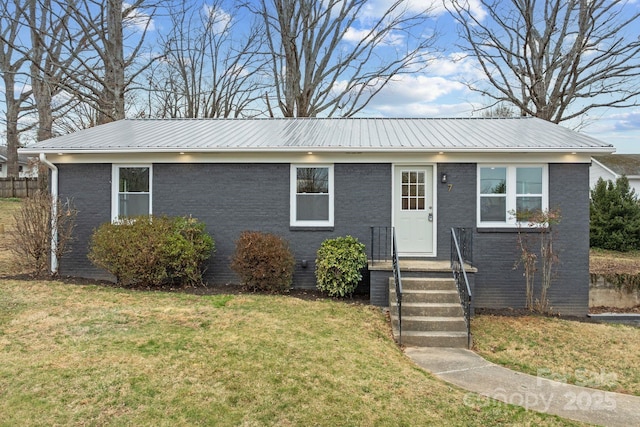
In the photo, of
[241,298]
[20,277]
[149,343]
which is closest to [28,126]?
[20,277]

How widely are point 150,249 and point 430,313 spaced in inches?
211

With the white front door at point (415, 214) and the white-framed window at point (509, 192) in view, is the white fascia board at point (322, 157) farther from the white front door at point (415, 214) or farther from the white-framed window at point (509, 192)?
the white front door at point (415, 214)

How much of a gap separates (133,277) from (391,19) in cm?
1938

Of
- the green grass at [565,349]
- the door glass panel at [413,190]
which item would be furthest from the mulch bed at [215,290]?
the green grass at [565,349]

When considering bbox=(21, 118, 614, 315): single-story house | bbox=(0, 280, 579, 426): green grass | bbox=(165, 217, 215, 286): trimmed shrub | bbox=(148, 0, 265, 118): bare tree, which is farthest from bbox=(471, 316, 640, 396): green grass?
bbox=(148, 0, 265, 118): bare tree

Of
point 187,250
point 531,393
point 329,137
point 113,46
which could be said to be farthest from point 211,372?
point 113,46

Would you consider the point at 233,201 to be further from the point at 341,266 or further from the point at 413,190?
the point at 413,190

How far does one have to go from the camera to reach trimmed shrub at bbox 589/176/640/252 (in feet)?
56.6

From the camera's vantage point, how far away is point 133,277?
872 cm

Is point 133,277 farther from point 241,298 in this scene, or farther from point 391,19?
point 391,19

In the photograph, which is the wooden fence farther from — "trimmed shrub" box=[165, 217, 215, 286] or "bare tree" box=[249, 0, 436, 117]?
"trimmed shrub" box=[165, 217, 215, 286]

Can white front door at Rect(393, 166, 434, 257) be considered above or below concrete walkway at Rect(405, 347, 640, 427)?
above

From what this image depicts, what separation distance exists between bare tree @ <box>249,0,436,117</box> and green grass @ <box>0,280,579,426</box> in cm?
1631

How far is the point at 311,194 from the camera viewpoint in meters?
9.52
